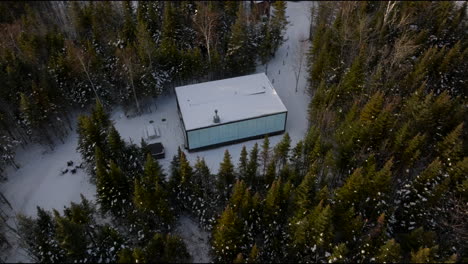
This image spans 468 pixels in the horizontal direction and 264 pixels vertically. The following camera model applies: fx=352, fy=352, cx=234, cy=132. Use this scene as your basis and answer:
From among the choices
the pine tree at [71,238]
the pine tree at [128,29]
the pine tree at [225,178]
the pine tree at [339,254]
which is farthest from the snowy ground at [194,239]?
the pine tree at [128,29]

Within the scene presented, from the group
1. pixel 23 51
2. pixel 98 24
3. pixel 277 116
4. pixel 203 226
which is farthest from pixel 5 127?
pixel 277 116

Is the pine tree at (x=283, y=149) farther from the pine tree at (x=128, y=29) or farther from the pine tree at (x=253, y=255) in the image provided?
the pine tree at (x=128, y=29)

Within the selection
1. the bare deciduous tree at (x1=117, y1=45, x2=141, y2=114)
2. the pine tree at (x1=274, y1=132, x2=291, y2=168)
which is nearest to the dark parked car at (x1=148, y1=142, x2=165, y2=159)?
the bare deciduous tree at (x1=117, y1=45, x2=141, y2=114)

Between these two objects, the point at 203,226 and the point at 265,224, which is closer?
the point at 265,224

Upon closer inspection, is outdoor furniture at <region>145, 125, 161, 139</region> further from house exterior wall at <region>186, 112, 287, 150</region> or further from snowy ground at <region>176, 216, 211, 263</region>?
snowy ground at <region>176, 216, 211, 263</region>

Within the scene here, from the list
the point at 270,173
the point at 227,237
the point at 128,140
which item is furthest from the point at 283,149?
the point at 128,140

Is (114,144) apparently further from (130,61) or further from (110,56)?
(110,56)

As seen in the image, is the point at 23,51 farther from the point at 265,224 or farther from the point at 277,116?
the point at 265,224
